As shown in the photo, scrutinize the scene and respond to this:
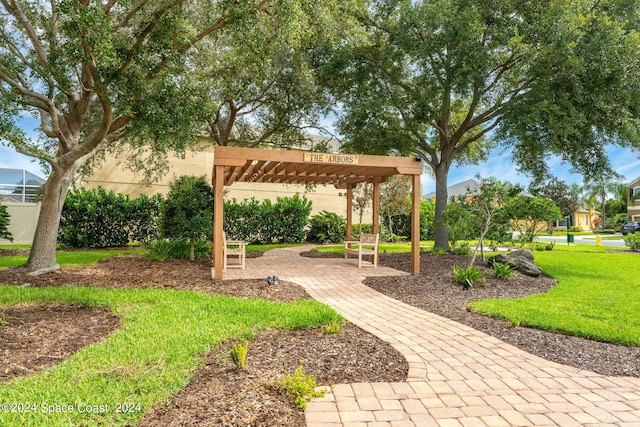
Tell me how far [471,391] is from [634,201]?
5439 centimetres

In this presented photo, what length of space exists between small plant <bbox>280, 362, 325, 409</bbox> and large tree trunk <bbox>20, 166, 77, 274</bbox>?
8.17 m

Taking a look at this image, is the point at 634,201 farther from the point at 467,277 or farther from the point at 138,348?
the point at 138,348

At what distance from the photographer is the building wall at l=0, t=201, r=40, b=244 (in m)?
16.0

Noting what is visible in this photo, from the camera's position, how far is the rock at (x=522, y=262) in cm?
897

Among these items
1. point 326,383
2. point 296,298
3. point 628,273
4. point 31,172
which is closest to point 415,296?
point 296,298

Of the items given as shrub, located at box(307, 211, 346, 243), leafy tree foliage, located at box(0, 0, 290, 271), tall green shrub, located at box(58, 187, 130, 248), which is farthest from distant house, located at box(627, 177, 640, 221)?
tall green shrub, located at box(58, 187, 130, 248)

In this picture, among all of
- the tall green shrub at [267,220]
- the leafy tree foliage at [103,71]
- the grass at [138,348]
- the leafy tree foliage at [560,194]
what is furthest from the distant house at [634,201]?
the grass at [138,348]

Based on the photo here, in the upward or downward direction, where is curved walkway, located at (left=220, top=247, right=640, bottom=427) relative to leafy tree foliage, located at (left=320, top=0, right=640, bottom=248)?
downward

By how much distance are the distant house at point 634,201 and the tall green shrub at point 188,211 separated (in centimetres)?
5079

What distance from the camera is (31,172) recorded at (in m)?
17.6

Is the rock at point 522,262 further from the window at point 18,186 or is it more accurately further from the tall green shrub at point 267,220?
the window at point 18,186

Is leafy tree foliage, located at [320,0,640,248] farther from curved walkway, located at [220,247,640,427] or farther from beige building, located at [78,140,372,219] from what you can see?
curved walkway, located at [220,247,640,427]

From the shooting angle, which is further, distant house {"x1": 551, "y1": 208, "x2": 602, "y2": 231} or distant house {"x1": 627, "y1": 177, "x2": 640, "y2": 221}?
distant house {"x1": 551, "y1": 208, "x2": 602, "y2": 231}

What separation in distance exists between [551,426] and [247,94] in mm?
12232
